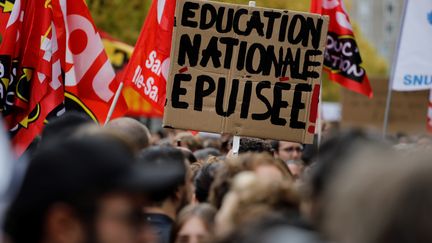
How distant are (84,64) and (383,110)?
653 inches

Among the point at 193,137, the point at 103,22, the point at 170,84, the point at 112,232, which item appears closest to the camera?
the point at 112,232

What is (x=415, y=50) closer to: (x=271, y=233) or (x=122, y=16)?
(x=271, y=233)

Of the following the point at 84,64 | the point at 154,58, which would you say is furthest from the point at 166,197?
the point at 154,58

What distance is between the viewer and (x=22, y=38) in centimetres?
881

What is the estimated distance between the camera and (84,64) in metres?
9.08

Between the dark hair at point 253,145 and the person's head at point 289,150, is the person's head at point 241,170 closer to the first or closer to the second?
the dark hair at point 253,145

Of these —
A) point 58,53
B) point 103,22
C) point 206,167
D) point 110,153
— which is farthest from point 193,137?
point 103,22

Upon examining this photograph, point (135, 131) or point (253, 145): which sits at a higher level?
point (135, 131)

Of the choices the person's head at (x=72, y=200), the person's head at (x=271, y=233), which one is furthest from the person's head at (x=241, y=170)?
the person's head at (x=72, y=200)

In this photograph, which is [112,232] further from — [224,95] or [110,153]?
[224,95]

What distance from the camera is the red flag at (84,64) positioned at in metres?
8.91

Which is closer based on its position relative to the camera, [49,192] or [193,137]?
[49,192]

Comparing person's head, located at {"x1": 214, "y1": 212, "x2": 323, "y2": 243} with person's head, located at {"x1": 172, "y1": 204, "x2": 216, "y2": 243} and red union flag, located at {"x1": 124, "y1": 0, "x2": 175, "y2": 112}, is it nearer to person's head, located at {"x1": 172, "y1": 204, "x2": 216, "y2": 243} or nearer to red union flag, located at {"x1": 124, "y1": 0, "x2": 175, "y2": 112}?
person's head, located at {"x1": 172, "y1": 204, "x2": 216, "y2": 243}

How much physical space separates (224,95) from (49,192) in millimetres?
5132
